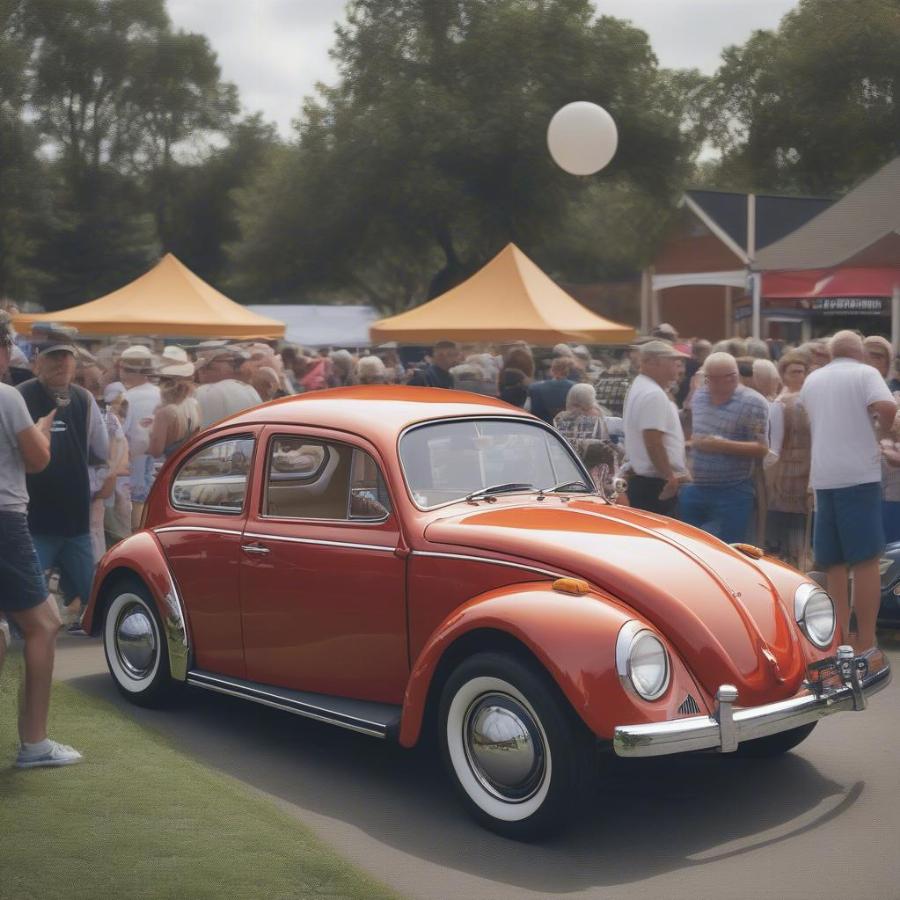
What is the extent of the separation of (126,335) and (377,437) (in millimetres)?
14254

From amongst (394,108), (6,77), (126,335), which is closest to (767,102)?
(394,108)

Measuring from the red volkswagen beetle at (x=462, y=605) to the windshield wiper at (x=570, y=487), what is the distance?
0.02 metres

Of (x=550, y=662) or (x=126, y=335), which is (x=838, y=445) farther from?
(x=126, y=335)

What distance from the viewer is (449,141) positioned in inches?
1916

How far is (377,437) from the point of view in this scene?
19.4ft

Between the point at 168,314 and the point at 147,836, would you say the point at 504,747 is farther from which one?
the point at 168,314

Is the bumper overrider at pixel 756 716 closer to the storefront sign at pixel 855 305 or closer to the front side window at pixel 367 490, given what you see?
the front side window at pixel 367 490

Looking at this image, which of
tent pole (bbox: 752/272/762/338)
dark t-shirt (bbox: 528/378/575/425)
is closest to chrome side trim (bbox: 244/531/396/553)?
dark t-shirt (bbox: 528/378/575/425)

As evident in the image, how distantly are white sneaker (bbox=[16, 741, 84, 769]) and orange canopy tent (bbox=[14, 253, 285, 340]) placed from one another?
42.0 ft

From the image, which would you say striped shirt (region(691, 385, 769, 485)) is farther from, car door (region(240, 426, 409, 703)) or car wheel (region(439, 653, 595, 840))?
car wheel (region(439, 653, 595, 840))

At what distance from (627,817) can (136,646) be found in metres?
2.83

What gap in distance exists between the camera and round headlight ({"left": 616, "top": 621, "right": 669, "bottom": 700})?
187 inches

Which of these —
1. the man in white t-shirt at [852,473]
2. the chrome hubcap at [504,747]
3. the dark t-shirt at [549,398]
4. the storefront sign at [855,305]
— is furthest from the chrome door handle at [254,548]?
the storefront sign at [855,305]

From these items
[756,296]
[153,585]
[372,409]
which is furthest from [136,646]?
[756,296]
